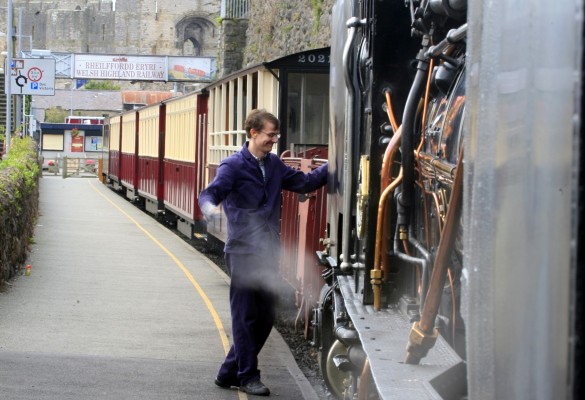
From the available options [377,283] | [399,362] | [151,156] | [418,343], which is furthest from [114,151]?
[418,343]

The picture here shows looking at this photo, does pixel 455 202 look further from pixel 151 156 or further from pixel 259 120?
pixel 151 156

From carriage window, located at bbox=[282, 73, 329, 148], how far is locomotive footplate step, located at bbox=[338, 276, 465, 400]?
821cm

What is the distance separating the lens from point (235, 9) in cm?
3769

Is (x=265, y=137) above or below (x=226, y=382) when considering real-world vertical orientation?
above

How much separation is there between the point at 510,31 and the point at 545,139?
344mm

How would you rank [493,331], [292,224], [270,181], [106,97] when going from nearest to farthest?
[493,331] → [270,181] → [292,224] → [106,97]

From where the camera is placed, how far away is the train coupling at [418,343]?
12.1 feet

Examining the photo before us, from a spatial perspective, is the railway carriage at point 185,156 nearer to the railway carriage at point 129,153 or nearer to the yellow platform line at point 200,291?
the yellow platform line at point 200,291

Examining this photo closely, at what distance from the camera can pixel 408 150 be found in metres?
4.44

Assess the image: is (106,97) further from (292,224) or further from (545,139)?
(545,139)

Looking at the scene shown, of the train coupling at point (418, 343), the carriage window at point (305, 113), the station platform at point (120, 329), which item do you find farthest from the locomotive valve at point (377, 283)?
the carriage window at point (305, 113)

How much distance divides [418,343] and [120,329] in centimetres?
639

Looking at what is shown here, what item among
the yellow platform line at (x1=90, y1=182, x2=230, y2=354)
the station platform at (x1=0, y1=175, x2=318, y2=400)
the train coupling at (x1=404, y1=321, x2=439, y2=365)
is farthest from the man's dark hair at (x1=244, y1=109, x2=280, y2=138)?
the train coupling at (x1=404, y1=321, x2=439, y2=365)

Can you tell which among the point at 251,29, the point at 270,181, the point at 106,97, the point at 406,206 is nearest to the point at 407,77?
the point at 406,206
